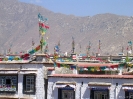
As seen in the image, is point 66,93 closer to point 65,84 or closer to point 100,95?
point 65,84

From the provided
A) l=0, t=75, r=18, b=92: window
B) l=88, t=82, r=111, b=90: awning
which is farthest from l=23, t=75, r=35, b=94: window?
l=88, t=82, r=111, b=90: awning

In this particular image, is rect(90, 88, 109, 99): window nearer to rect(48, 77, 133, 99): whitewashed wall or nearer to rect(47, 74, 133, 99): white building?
rect(47, 74, 133, 99): white building

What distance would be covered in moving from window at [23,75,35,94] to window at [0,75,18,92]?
719 mm

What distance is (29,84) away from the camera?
25.6 meters

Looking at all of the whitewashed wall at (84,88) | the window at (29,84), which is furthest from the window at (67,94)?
the window at (29,84)

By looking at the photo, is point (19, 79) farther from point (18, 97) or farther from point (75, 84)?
point (75, 84)

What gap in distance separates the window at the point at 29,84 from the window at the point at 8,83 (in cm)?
72

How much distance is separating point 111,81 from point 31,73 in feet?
18.3

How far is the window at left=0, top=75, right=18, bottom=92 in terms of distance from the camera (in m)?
25.8

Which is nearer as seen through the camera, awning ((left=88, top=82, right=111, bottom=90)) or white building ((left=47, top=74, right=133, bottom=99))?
white building ((left=47, top=74, right=133, bottom=99))

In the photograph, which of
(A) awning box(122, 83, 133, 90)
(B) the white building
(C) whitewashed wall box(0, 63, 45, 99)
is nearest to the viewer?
(A) awning box(122, 83, 133, 90)

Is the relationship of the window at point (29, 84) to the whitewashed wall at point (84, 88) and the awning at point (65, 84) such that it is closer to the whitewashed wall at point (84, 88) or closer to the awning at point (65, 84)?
the whitewashed wall at point (84, 88)

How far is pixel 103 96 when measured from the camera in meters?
23.6

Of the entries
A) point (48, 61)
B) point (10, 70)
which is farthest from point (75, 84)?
point (10, 70)
